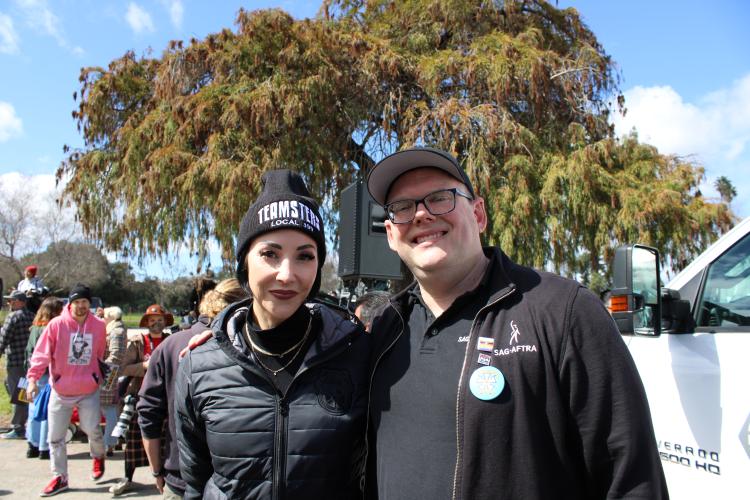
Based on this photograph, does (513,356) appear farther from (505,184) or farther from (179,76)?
(179,76)

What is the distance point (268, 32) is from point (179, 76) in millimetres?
2146

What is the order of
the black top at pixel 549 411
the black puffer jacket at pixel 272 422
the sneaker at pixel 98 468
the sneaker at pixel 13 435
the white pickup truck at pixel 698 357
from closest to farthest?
the black top at pixel 549 411 < the black puffer jacket at pixel 272 422 < the white pickup truck at pixel 698 357 < the sneaker at pixel 98 468 < the sneaker at pixel 13 435

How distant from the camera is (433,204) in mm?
1984

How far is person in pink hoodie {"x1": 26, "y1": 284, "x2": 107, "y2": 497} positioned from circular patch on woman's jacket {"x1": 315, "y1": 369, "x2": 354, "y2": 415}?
5.20m

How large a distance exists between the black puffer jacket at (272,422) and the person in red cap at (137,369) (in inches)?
153

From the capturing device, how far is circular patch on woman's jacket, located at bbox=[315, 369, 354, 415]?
1981 millimetres

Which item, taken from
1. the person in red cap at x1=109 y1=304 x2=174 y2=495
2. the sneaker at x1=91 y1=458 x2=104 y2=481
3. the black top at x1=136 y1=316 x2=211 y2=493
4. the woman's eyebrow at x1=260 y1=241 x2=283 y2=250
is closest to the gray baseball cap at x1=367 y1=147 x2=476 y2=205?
the woman's eyebrow at x1=260 y1=241 x2=283 y2=250

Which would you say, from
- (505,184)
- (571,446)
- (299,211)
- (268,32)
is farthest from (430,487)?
(268,32)

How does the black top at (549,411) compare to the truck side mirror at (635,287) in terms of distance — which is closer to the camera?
the black top at (549,411)

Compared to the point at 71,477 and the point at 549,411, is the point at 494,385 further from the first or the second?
the point at 71,477

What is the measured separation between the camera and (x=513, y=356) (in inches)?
63.6

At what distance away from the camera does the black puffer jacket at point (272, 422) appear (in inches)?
75.2

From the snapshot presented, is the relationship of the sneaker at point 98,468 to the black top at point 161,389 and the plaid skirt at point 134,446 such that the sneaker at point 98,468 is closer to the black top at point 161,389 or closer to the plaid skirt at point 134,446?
the plaid skirt at point 134,446

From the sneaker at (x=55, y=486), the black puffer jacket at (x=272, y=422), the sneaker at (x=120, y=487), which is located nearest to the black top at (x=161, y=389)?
the black puffer jacket at (x=272, y=422)
